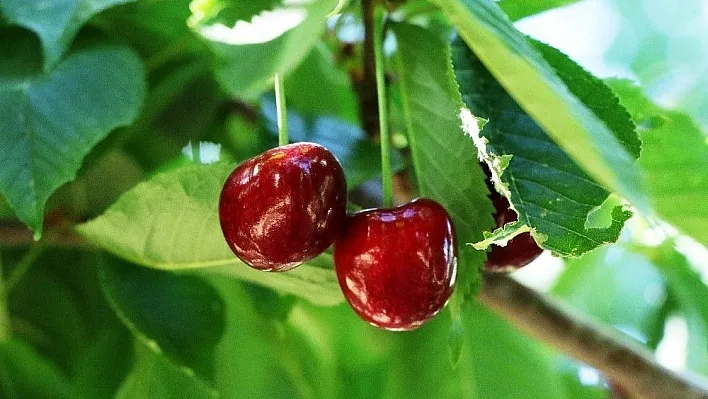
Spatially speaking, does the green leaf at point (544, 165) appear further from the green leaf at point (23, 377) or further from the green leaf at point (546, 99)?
the green leaf at point (23, 377)

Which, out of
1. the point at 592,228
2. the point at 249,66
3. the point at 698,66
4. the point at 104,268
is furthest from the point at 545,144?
the point at 698,66

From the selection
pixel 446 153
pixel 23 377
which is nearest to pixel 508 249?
pixel 446 153

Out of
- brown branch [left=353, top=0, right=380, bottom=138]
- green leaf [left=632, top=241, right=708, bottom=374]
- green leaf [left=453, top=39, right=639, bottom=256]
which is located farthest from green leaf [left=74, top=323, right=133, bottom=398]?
green leaf [left=632, top=241, right=708, bottom=374]

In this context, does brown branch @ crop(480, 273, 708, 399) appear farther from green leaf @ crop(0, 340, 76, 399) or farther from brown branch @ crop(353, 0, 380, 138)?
green leaf @ crop(0, 340, 76, 399)

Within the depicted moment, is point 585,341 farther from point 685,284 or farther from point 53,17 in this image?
point 53,17

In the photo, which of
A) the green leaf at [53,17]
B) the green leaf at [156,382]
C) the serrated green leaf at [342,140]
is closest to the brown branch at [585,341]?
the serrated green leaf at [342,140]
